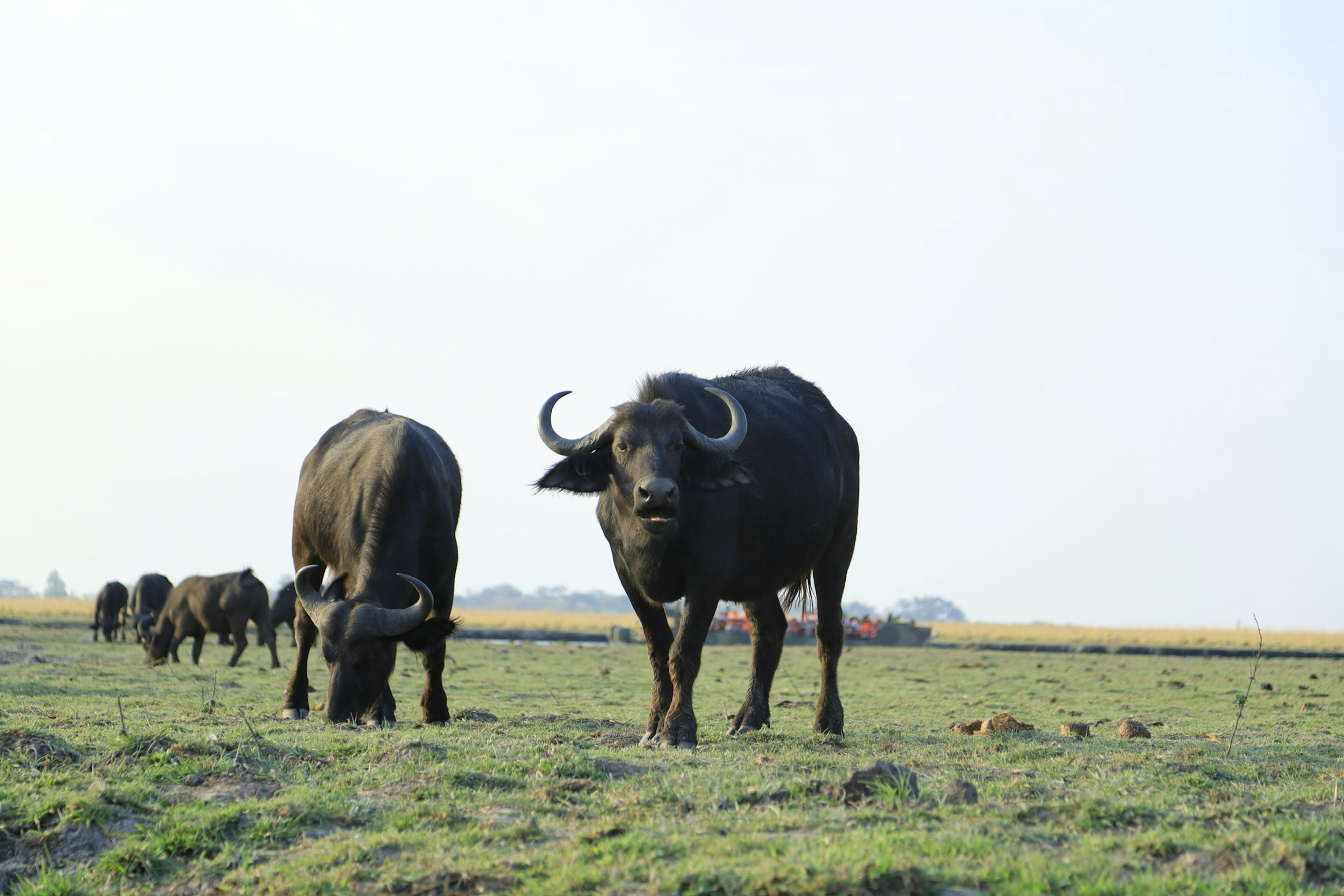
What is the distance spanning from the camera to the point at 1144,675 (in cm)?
2352

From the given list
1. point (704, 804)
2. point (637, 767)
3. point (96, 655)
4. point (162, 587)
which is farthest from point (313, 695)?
point (162, 587)

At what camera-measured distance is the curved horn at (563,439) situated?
9039 millimetres

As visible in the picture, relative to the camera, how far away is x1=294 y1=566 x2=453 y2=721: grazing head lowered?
9.96m

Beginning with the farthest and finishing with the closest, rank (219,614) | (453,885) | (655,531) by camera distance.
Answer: (219,614)
(655,531)
(453,885)

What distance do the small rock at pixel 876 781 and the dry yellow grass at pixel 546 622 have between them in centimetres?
3924

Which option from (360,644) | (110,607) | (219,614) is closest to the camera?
(360,644)

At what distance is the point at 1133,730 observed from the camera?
34.1 feet

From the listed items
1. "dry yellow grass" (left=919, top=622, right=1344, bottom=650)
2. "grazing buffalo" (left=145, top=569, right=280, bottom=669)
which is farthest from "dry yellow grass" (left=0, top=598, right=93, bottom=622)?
"dry yellow grass" (left=919, top=622, right=1344, bottom=650)

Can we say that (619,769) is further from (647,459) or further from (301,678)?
(301,678)

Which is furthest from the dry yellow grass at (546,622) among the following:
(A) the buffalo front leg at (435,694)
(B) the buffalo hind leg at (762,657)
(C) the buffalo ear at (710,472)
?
(C) the buffalo ear at (710,472)

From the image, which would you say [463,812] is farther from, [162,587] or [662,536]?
[162,587]

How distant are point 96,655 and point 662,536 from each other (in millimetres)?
21761

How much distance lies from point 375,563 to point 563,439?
253 cm

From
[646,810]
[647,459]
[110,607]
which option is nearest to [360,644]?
[647,459]
